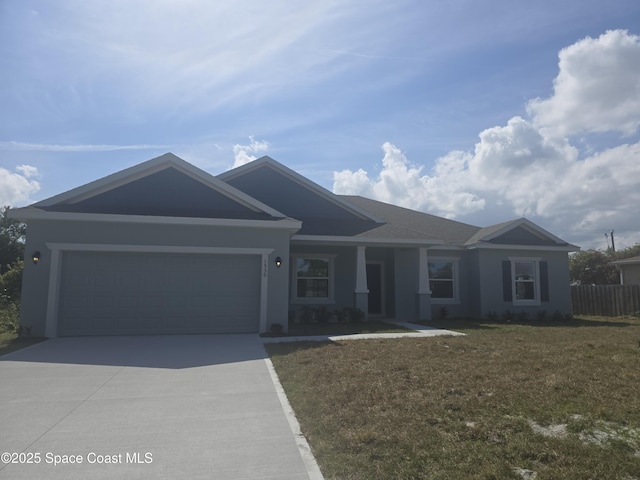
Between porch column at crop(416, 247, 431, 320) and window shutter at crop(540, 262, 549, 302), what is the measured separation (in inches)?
206

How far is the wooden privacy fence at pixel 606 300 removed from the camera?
64.8 feet

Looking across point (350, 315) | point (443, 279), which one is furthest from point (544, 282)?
point (350, 315)

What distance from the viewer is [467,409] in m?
5.05

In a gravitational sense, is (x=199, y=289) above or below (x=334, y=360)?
above

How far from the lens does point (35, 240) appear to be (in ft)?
36.6

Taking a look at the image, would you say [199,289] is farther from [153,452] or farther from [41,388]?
[153,452]

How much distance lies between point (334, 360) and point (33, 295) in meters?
8.01

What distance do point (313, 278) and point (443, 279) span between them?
17.2 ft

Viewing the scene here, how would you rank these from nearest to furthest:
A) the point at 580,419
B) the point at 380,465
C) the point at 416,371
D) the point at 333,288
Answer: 1. the point at 380,465
2. the point at 580,419
3. the point at 416,371
4. the point at 333,288

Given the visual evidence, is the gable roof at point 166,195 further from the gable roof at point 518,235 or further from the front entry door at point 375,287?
the gable roof at point 518,235

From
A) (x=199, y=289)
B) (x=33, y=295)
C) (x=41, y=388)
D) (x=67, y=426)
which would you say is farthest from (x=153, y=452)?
(x=33, y=295)

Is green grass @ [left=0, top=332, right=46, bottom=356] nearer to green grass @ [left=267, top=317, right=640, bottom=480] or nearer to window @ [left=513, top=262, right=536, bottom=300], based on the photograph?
green grass @ [left=267, top=317, right=640, bottom=480]

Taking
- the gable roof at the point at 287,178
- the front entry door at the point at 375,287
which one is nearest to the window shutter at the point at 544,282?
the front entry door at the point at 375,287

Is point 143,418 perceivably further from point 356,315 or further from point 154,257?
point 356,315
